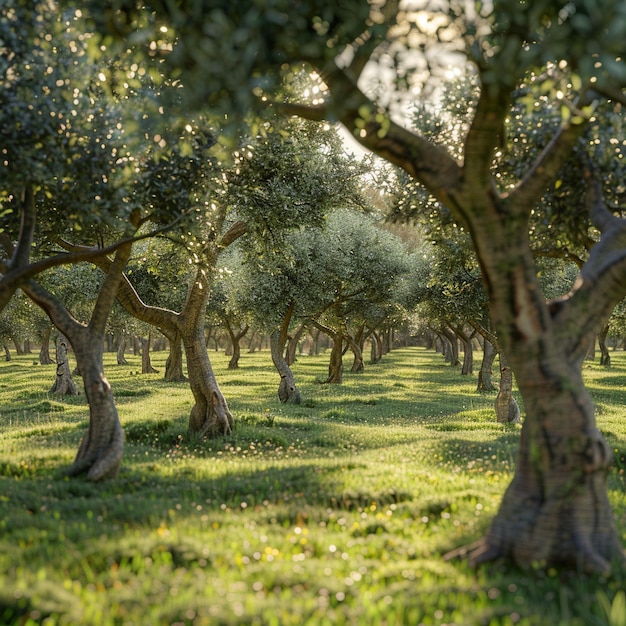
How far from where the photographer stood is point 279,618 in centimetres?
550

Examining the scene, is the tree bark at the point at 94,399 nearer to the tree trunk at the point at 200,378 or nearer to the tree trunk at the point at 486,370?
the tree trunk at the point at 200,378

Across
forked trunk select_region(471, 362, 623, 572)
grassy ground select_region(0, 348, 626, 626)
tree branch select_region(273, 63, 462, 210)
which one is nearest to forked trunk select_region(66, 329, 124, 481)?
grassy ground select_region(0, 348, 626, 626)

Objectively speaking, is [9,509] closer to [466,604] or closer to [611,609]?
[466,604]

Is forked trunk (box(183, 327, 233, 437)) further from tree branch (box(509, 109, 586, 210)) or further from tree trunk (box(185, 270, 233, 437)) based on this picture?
tree branch (box(509, 109, 586, 210))

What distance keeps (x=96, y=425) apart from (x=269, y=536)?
17.8 feet

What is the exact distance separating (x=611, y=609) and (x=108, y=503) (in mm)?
7120

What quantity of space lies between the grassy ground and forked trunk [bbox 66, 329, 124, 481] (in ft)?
1.24

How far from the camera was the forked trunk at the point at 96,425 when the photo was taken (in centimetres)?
1141

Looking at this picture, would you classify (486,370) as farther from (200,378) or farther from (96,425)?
(96,425)

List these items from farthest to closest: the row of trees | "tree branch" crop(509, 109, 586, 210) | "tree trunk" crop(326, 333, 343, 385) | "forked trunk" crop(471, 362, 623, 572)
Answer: "tree trunk" crop(326, 333, 343, 385) → "tree branch" crop(509, 109, 586, 210) → "forked trunk" crop(471, 362, 623, 572) → the row of trees

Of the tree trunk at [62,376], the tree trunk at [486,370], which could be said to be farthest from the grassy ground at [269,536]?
the tree trunk at [486,370]

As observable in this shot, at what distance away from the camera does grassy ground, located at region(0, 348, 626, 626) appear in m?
5.73

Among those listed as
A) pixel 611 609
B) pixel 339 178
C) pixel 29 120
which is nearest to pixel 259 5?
pixel 29 120

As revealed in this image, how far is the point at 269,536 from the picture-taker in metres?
7.80
